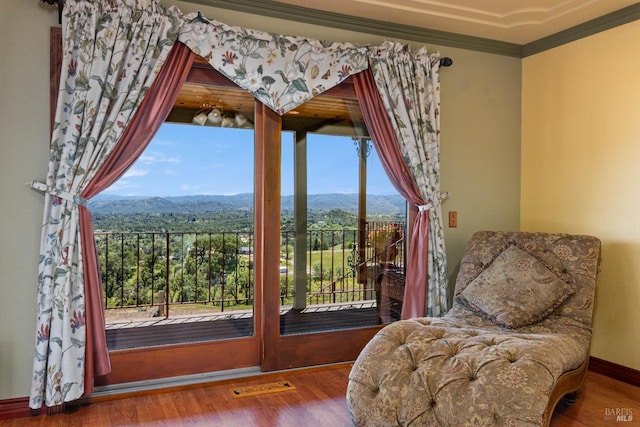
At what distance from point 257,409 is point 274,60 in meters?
2.17

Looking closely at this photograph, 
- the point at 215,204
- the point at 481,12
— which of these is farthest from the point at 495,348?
the point at 481,12

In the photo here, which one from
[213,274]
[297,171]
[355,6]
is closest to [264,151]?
[297,171]

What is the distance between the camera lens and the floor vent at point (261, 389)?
117 inches

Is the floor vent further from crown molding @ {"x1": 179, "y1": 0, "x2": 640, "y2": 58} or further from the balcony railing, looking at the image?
crown molding @ {"x1": 179, "y1": 0, "x2": 640, "y2": 58}

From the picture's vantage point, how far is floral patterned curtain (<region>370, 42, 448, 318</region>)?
3.49m

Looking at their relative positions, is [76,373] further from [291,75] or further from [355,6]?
[355,6]

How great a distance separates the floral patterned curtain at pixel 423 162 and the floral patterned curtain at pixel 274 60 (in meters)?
0.40

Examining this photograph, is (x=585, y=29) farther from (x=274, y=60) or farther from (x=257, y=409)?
(x=257, y=409)

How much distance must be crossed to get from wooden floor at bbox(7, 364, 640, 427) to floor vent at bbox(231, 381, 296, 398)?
39 millimetres

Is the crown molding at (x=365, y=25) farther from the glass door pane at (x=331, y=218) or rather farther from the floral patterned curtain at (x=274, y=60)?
the glass door pane at (x=331, y=218)

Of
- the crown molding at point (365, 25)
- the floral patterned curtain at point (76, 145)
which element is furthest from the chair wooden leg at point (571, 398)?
the floral patterned curtain at point (76, 145)

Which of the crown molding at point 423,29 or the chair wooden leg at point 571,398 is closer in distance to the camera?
the chair wooden leg at point 571,398

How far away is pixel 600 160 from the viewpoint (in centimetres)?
349

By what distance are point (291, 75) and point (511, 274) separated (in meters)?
1.97
